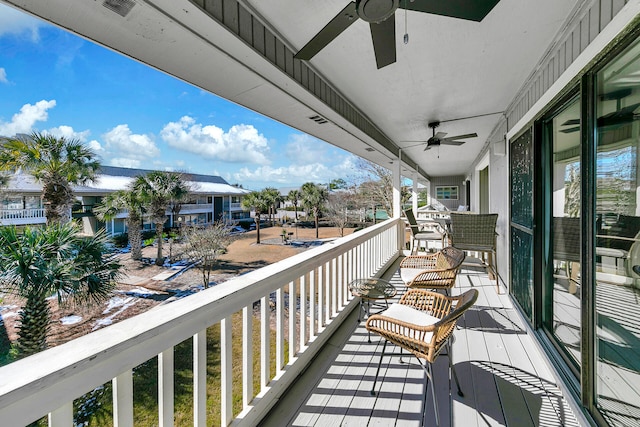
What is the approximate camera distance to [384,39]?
1.61m

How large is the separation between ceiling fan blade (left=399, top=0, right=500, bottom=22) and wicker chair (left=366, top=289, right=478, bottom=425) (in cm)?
151

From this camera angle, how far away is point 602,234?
53.7 inches

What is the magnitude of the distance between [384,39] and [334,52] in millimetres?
667

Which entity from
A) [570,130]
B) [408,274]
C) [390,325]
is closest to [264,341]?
[390,325]

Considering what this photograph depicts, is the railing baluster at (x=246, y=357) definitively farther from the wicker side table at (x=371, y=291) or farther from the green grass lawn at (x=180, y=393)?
the green grass lawn at (x=180, y=393)

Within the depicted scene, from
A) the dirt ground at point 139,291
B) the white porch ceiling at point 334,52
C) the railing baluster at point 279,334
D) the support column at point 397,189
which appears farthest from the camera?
the support column at point 397,189

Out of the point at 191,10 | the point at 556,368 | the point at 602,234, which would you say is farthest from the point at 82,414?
the point at 602,234

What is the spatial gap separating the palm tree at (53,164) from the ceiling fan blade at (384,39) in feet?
20.5

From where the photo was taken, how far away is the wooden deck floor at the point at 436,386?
1.59 meters

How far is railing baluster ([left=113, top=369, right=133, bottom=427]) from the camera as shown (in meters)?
0.90

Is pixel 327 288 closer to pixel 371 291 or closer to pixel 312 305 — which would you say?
pixel 312 305

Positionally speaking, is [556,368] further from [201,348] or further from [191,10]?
[191,10]

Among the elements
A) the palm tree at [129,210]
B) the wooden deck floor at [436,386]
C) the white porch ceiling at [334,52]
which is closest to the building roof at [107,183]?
the palm tree at [129,210]

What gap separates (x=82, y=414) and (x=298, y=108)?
131 inches
